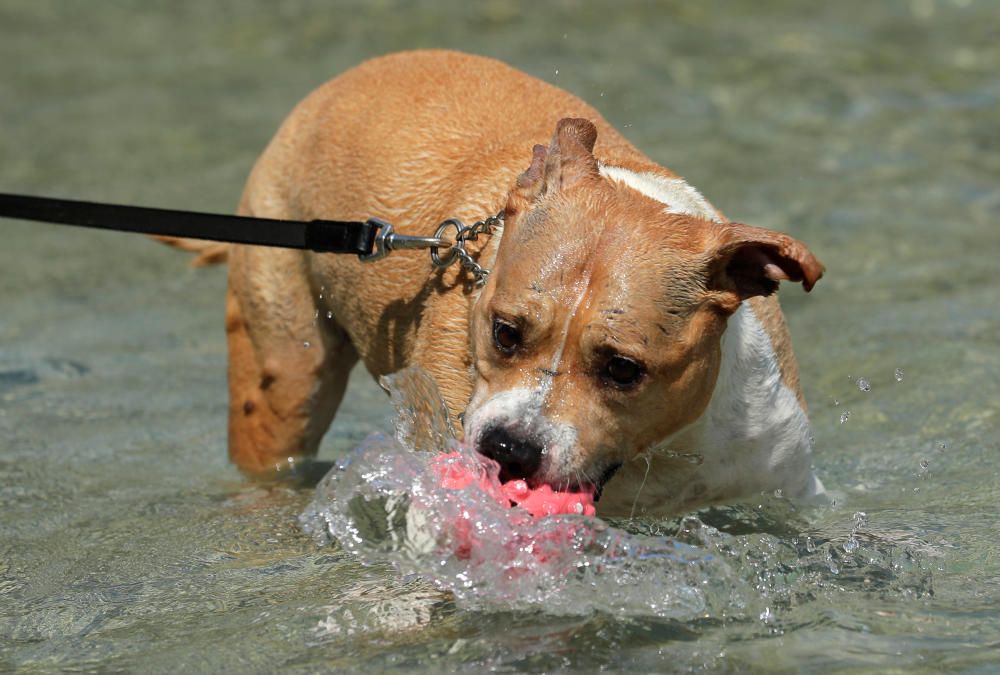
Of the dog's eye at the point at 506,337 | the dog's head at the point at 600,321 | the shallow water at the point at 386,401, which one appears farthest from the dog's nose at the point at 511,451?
the shallow water at the point at 386,401

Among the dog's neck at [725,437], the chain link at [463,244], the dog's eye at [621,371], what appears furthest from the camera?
the chain link at [463,244]

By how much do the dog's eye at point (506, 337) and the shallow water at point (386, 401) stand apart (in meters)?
0.85

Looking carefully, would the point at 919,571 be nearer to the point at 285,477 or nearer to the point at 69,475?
the point at 285,477

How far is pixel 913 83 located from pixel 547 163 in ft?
29.6

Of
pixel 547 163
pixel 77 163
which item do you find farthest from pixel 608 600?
pixel 77 163

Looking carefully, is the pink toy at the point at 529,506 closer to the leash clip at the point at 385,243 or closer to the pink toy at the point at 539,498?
the pink toy at the point at 539,498

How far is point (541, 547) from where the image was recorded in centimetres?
444

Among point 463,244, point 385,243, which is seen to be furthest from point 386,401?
point 463,244

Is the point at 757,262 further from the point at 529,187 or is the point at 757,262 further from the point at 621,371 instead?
the point at 529,187

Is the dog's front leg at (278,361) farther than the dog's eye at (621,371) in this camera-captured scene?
Yes

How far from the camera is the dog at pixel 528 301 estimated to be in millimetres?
4430

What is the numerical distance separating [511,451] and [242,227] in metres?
1.60

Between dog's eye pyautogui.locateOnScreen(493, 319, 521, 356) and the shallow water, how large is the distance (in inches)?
33.6

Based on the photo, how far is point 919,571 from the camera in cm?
490
